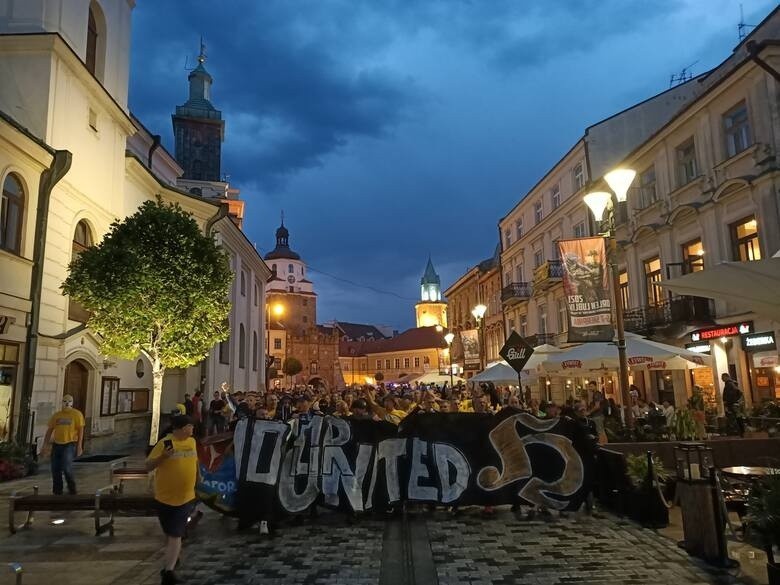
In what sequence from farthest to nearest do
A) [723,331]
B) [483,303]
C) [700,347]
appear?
1. [483,303]
2. [700,347]
3. [723,331]

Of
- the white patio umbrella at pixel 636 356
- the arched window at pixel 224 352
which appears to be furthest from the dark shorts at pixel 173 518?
the arched window at pixel 224 352

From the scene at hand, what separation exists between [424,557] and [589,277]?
816 cm

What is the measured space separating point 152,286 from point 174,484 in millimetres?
9246

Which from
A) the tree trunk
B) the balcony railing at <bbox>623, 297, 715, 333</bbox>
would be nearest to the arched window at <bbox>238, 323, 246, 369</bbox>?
the tree trunk

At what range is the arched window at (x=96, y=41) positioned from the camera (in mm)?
18312

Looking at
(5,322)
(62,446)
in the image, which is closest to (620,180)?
(62,446)

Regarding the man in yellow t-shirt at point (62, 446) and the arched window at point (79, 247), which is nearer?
the man in yellow t-shirt at point (62, 446)

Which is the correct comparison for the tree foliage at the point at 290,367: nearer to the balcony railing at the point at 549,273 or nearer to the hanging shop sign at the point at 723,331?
the balcony railing at the point at 549,273

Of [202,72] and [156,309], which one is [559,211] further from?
[202,72]

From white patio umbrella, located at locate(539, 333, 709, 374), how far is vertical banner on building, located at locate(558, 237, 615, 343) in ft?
4.94

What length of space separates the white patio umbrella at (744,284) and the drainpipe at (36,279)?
14.2 m

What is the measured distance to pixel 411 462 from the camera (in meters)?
8.48

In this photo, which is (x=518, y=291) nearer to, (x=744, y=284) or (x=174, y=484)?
(x=744, y=284)

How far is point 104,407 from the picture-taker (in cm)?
1750
